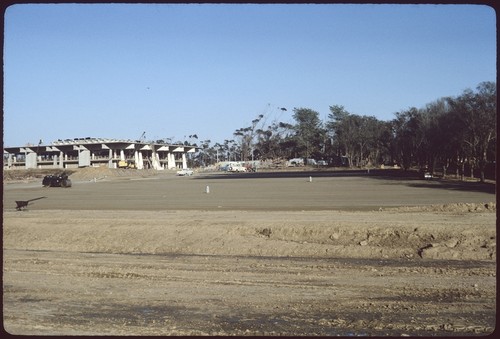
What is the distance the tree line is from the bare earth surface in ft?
86.2

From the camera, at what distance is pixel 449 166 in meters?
89.1

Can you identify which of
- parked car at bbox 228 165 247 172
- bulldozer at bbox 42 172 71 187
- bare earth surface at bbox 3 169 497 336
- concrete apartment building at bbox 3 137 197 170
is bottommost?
bare earth surface at bbox 3 169 497 336

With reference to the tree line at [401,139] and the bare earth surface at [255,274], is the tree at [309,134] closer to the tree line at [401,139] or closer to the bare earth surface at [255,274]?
the tree line at [401,139]

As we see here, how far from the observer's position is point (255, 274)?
42.1ft

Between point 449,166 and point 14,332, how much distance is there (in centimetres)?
9048

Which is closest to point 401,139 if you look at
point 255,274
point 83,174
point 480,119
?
point 480,119

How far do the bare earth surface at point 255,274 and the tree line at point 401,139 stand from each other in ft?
86.2

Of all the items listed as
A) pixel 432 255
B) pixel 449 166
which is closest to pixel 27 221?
pixel 432 255

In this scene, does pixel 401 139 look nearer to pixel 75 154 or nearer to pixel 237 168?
pixel 237 168

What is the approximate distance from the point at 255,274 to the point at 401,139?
8238 centimetres

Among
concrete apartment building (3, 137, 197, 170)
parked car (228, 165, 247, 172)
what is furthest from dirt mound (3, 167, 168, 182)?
parked car (228, 165, 247, 172)

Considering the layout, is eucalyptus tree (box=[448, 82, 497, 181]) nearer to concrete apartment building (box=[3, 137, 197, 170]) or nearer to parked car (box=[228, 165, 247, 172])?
parked car (box=[228, 165, 247, 172])

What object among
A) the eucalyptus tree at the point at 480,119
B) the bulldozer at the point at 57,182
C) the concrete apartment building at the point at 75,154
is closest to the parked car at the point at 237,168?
the concrete apartment building at the point at 75,154

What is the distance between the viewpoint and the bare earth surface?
8.79 metres
